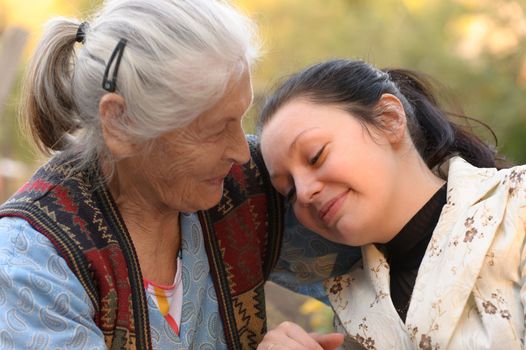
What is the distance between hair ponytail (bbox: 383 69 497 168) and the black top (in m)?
0.17

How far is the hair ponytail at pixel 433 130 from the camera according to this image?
2.56 metres

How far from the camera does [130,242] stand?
229 centimetres

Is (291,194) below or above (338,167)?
below

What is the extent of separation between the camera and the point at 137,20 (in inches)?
83.7

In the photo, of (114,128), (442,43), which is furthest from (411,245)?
(442,43)

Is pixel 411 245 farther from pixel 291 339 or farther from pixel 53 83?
pixel 53 83

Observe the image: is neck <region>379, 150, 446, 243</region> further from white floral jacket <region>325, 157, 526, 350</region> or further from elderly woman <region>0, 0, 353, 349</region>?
elderly woman <region>0, 0, 353, 349</region>

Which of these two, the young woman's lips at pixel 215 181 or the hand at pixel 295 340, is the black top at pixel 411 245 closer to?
the hand at pixel 295 340

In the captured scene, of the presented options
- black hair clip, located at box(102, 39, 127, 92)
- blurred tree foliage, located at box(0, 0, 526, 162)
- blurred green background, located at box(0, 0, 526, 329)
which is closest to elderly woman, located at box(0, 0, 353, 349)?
black hair clip, located at box(102, 39, 127, 92)

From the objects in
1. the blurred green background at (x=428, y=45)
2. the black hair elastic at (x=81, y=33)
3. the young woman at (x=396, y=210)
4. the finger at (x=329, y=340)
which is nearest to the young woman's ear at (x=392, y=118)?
the young woman at (x=396, y=210)

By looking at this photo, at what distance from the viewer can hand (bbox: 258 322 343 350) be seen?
2.23 m

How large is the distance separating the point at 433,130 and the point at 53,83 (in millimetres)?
1089

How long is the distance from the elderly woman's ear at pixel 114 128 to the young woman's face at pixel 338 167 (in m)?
0.42

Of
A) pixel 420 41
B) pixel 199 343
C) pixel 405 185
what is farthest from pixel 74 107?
pixel 420 41
